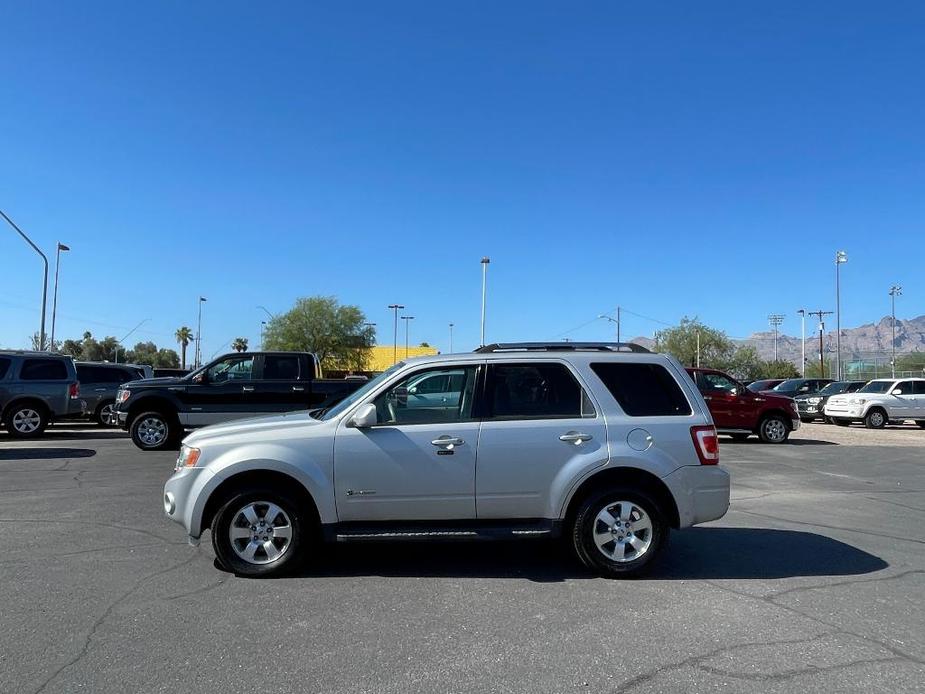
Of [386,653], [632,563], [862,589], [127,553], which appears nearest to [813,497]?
[862,589]

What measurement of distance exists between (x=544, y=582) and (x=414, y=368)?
2053 millimetres

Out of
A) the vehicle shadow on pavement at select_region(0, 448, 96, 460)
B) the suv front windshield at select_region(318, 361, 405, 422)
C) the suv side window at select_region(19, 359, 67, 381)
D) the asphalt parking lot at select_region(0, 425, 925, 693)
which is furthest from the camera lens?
the suv side window at select_region(19, 359, 67, 381)

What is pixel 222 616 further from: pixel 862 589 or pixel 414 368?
pixel 862 589

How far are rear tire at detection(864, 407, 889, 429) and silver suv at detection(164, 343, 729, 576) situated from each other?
21.6 meters

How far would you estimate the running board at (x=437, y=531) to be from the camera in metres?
5.62

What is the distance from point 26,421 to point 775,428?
61.1 feet

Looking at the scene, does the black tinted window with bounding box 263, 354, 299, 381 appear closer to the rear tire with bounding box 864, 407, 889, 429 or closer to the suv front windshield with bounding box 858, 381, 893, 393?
the rear tire with bounding box 864, 407, 889, 429

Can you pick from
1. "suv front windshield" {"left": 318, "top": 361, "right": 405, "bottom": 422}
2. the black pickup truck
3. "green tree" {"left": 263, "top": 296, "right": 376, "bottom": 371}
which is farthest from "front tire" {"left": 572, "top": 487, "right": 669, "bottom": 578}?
"green tree" {"left": 263, "top": 296, "right": 376, "bottom": 371}

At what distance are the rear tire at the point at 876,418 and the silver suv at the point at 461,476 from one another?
2164cm

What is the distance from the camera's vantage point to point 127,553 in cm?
646

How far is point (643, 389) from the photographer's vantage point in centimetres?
609

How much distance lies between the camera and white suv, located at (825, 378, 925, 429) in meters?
23.9

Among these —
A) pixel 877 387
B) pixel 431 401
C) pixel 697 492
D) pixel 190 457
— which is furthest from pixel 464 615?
pixel 877 387

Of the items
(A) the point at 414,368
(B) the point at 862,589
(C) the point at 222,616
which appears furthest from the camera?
(A) the point at 414,368
